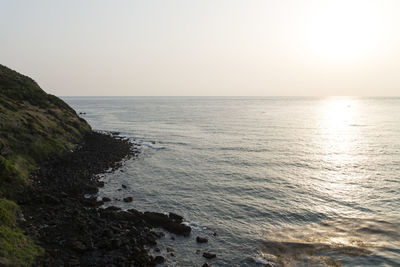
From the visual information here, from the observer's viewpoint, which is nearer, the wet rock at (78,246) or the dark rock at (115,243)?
the wet rock at (78,246)

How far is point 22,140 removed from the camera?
33.2 metres

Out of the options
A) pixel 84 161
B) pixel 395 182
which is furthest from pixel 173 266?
pixel 395 182

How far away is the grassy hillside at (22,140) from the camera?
14758mm

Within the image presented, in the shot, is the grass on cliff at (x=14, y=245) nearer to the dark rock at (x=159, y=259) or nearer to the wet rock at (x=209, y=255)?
the dark rock at (x=159, y=259)

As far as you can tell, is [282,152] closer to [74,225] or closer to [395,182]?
[395,182]

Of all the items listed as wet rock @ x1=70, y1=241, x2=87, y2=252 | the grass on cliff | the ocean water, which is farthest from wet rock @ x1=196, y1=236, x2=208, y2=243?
the grass on cliff

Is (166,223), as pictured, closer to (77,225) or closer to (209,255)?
(209,255)

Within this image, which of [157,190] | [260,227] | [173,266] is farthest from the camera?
[157,190]

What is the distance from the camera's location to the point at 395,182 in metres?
32.6

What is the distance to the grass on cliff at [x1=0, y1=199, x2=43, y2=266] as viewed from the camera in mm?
13328

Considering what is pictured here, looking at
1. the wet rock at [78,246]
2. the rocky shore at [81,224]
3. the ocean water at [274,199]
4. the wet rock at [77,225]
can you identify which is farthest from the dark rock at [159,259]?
the wet rock at [78,246]

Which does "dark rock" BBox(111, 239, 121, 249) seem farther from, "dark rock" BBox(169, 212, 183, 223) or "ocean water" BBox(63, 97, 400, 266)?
"dark rock" BBox(169, 212, 183, 223)

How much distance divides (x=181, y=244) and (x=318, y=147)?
149 feet

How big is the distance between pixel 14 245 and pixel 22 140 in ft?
75.3
